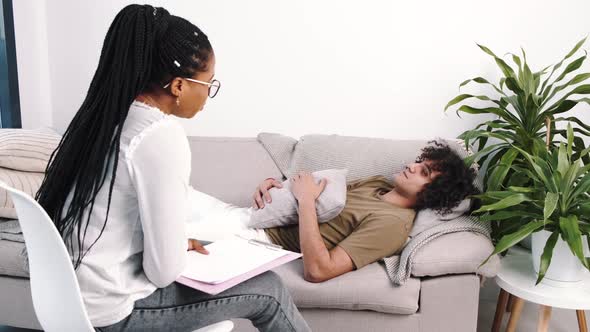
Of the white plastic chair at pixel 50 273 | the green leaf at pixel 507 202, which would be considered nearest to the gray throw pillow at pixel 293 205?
the green leaf at pixel 507 202

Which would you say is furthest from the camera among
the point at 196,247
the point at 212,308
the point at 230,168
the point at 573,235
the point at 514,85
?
the point at 230,168

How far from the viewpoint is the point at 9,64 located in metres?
3.02

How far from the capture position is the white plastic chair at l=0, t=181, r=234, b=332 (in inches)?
38.2

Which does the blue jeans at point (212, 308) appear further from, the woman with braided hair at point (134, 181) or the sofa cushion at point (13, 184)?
the sofa cushion at point (13, 184)

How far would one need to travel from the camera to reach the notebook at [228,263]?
1245 mm

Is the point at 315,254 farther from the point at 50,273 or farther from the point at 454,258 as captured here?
the point at 50,273

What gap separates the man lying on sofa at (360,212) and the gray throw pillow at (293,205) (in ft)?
0.08

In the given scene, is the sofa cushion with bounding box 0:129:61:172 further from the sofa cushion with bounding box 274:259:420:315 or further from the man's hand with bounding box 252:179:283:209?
the sofa cushion with bounding box 274:259:420:315

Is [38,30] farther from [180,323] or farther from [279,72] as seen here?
[180,323]

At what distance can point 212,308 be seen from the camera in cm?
128

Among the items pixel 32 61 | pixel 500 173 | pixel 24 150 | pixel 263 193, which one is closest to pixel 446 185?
pixel 500 173

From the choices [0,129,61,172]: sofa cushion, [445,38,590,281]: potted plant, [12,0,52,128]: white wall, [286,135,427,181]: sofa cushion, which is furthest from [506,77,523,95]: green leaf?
[12,0,52,128]: white wall

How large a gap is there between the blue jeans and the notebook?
36mm

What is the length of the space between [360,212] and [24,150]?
4.35ft
